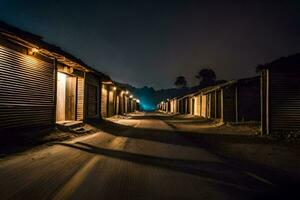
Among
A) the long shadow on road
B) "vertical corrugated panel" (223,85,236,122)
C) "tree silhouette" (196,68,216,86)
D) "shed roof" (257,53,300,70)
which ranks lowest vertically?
the long shadow on road

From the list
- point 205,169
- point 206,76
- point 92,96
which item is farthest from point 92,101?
point 206,76

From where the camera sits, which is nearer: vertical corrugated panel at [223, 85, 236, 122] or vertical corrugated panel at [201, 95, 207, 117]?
vertical corrugated panel at [223, 85, 236, 122]

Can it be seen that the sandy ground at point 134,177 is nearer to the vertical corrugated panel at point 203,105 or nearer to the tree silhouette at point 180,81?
the vertical corrugated panel at point 203,105

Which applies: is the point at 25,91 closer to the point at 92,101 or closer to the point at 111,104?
the point at 92,101

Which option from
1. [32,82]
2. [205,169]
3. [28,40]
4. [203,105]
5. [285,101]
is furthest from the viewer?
[203,105]

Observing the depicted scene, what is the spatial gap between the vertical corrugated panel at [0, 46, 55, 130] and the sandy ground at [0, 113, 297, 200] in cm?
368

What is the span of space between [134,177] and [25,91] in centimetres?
946

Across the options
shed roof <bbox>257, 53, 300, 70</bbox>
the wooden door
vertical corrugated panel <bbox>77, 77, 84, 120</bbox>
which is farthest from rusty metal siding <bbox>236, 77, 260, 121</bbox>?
the wooden door

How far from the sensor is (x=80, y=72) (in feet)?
72.2

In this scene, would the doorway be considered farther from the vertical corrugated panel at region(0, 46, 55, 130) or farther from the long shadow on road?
the long shadow on road

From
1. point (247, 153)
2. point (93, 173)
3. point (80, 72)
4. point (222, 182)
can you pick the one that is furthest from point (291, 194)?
point (80, 72)

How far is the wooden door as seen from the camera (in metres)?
20.9

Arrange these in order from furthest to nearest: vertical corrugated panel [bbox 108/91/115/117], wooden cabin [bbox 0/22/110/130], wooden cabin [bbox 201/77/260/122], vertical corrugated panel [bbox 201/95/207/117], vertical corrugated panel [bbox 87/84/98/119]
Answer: vertical corrugated panel [bbox 201/95/207/117] → vertical corrugated panel [bbox 108/91/115/117] → vertical corrugated panel [bbox 87/84/98/119] → wooden cabin [bbox 201/77/260/122] → wooden cabin [bbox 0/22/110/130]

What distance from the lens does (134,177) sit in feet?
20.4
